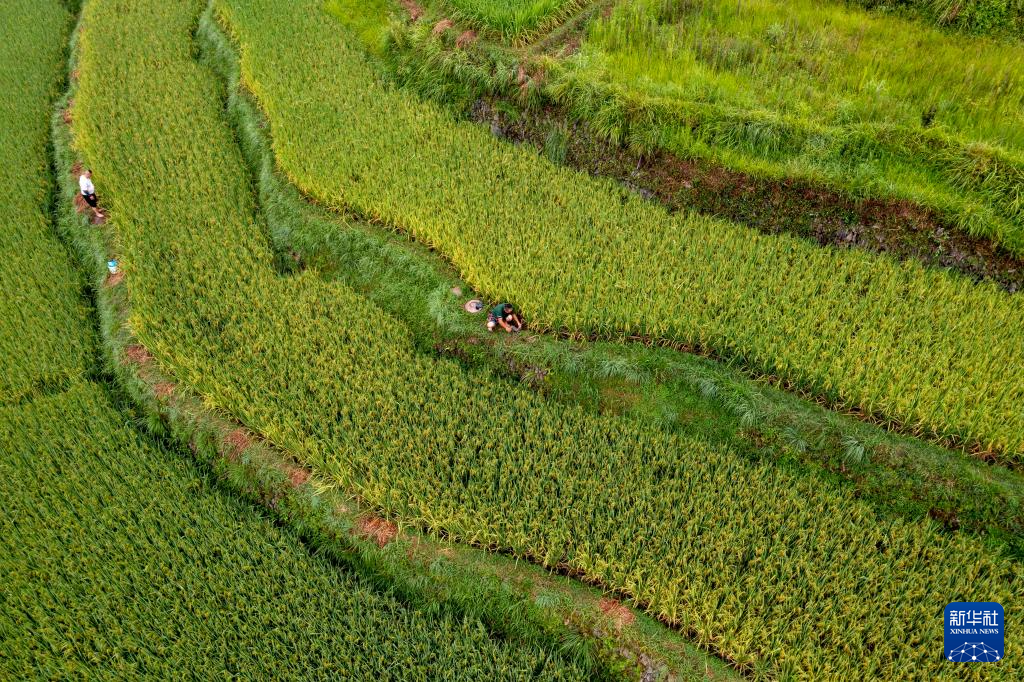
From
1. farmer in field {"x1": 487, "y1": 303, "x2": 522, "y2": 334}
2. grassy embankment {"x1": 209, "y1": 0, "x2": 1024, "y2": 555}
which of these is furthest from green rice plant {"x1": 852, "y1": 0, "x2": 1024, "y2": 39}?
farmer in field {"x1": 487, "y1": 303, "x2": 522, "y2": 334}

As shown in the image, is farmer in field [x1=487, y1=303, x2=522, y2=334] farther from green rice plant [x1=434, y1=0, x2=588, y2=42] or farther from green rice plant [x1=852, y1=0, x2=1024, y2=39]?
green rice plant [x1=852, y1=0, x2=1024, y2=39]

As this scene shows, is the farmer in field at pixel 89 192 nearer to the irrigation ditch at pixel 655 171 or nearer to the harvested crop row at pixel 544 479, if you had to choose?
the harvested crop row at pixel 544 479

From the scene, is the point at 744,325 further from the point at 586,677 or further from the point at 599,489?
the point at 586,677

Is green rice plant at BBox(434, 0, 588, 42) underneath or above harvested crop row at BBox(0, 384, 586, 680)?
above

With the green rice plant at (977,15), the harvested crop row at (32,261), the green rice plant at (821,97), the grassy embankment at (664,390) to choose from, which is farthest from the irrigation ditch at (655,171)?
the harvested crop row at (32,261)

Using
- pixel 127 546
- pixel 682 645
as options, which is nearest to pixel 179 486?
pixel 127 546

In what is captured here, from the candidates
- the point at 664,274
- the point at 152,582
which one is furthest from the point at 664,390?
the point at 152,582

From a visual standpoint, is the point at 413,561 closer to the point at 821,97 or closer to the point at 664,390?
the point at 664,390
